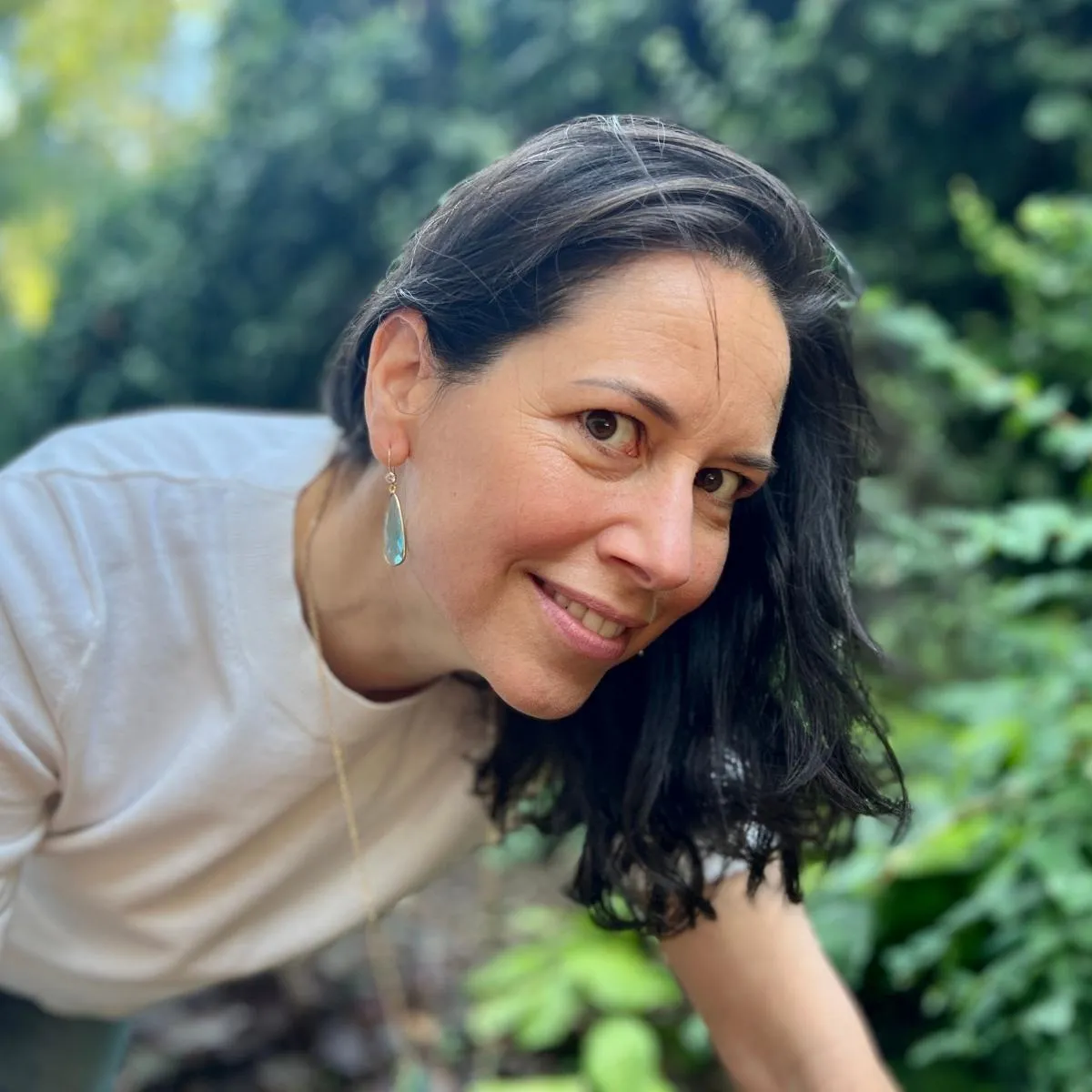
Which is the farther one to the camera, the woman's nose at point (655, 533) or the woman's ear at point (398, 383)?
the woman's ear at point (398, 383)

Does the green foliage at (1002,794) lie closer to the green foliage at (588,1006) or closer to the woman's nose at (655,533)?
the green foliage at (588,1006)

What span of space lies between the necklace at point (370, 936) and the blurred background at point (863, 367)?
4cm

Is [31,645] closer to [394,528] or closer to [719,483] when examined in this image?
[394,528]

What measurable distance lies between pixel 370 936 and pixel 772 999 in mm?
1660

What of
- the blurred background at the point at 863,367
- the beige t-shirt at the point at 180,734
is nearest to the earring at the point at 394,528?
the beige t-shirt at the point at 180,734

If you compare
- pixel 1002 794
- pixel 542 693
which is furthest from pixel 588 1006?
pixel 542 693

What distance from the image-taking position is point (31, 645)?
120cm

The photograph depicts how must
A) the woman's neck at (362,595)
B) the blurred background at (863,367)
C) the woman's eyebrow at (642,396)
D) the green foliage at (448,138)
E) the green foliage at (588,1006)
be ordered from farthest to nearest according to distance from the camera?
the green foliage at (448,138), the green foliage at (588,1006), the blurred background at (863,367), the woman's neck at (362,595), the woman's eyebrow at (642,396)

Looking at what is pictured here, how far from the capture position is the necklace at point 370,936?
1.35 meters

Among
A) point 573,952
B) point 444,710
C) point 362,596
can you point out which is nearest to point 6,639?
point 362,596

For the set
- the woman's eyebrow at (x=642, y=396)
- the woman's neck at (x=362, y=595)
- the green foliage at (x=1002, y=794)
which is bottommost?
the green foliage at (x=1002, y=794)

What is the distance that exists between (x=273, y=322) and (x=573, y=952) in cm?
227

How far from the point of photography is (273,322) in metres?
3.81

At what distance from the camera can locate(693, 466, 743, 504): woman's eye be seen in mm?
1114
